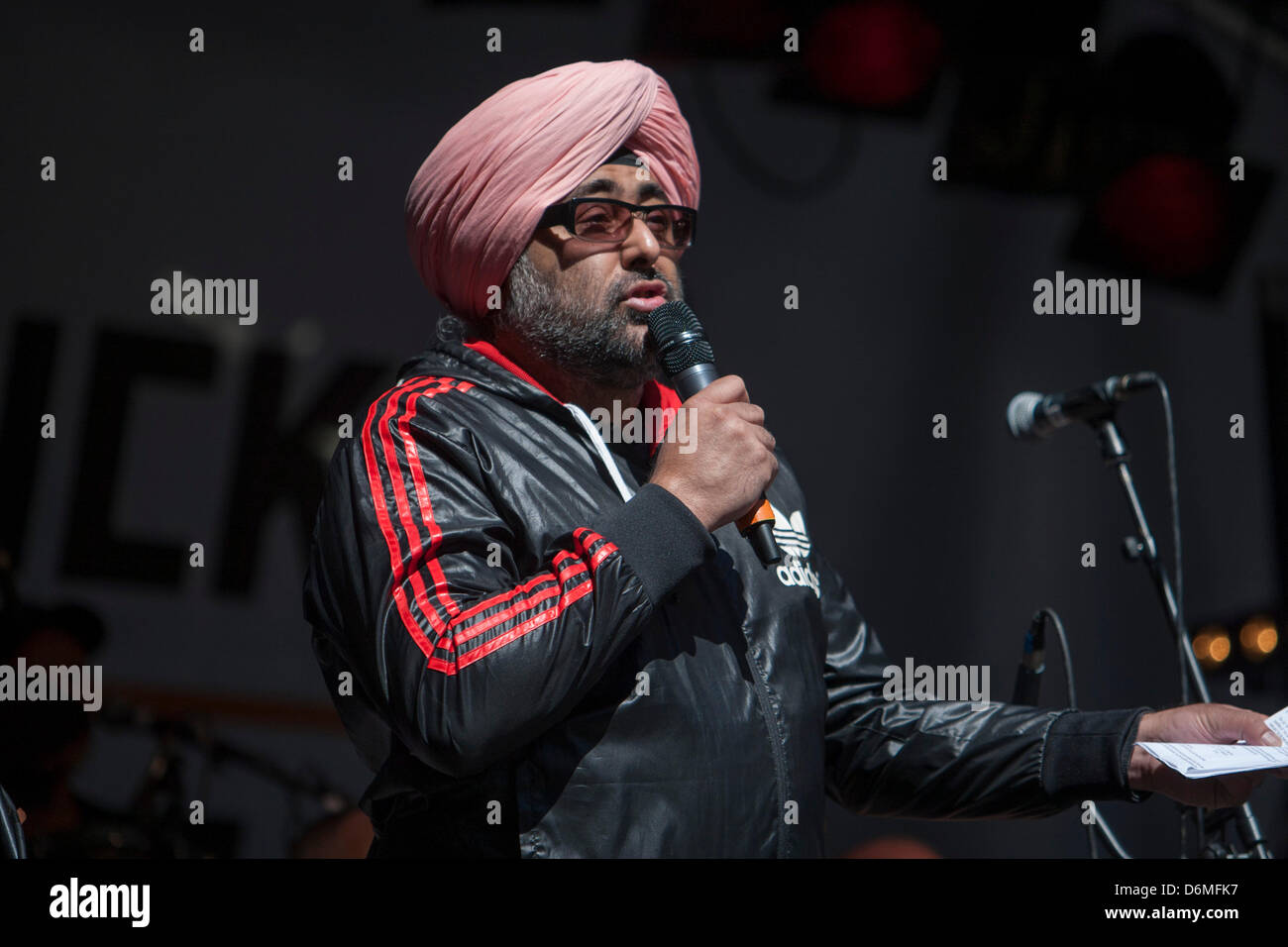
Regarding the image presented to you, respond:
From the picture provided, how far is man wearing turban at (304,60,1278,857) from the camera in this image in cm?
158

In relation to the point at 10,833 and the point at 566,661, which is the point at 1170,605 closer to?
the point at 566,661

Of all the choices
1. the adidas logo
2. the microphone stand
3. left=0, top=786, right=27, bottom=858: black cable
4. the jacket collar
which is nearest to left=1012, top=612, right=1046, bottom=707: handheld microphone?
the microphone stand

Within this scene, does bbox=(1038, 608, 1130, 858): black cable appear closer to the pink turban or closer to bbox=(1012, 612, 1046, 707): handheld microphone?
bbox=(1012, 612, 1046, 707): handheld microphone

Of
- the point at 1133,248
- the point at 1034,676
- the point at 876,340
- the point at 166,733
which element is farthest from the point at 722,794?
the point at 1133,248

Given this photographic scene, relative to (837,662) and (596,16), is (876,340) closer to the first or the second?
(596,16)

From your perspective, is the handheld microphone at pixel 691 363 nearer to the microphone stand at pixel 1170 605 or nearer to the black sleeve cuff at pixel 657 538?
the black sleeve cuff at pixel 657 538

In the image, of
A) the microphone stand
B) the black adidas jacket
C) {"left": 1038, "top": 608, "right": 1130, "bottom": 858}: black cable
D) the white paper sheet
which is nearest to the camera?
the black adidas jacket

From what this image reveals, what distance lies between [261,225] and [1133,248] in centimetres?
304

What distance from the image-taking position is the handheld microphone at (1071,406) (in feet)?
8.01

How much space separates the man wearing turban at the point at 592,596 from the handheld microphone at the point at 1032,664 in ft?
1.03

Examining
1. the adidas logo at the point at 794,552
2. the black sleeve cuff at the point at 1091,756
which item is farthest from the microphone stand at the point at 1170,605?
the adidas logo at the point at 794,552

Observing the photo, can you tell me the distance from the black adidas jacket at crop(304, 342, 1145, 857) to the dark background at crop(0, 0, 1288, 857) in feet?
8.58

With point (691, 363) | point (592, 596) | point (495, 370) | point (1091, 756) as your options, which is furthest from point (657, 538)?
point (1091, 756)

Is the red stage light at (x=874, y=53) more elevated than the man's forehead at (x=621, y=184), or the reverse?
the red stage light at (x=874, y=53)
